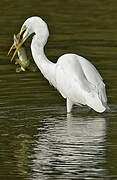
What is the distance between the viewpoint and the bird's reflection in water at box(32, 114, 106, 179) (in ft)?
30.8

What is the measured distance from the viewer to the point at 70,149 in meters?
10.3

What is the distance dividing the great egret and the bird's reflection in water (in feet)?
1.03

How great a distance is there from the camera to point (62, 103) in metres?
13.6

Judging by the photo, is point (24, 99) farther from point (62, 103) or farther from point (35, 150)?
point (35, 150)

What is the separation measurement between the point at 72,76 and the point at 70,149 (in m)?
2.53

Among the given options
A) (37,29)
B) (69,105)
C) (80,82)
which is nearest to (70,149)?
(80,82)

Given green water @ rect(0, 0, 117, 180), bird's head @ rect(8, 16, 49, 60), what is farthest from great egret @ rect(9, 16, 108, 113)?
green water @ rect(0, 0, 117, 180)

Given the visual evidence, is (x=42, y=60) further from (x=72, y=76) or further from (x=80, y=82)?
(x=80, y=82)

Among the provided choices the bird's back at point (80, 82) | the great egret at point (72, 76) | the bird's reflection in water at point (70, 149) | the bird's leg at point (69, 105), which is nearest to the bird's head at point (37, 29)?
the great egret at point (72, 76)

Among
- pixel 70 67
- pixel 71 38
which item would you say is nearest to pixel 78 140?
pixel 70 67

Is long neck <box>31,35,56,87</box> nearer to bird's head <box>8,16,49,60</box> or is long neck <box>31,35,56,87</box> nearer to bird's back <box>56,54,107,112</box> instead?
bird's head <box>8,16,49,60</box>

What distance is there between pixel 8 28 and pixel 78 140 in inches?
399

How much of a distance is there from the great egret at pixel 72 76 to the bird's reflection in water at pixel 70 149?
0.31 metres

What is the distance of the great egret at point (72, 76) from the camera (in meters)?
12.3
